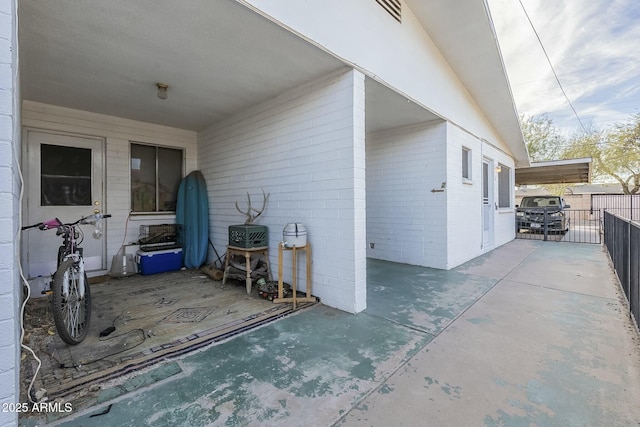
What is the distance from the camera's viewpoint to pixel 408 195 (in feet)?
19.2

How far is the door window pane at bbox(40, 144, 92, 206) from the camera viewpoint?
452 cm

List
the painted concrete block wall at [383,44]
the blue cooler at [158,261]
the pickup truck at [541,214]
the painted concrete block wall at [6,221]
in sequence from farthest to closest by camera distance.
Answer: the pickup truck at [541,214] < the blue cooler at [158,261] < the painted concrete block wall at [383,44] < the painted concrete block wall at [6,221]

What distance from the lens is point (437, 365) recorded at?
7.32ft

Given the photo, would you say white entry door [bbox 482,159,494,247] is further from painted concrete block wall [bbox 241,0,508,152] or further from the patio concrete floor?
the patio concrete floor

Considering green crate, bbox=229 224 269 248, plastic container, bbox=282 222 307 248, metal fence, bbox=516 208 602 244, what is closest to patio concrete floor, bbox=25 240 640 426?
plastic container, bbox=282 222 307 248

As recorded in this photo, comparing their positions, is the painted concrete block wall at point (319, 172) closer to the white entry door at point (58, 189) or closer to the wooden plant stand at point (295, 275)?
the wooden plant stand at point (295, 275)

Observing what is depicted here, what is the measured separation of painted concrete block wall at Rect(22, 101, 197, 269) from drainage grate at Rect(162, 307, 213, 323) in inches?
112

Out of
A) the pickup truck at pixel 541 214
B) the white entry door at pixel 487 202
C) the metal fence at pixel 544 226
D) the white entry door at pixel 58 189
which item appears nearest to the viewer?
the white entry door at pixel 58 189

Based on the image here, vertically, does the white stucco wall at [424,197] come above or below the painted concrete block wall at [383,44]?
below

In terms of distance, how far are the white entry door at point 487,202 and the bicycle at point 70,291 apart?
794cm

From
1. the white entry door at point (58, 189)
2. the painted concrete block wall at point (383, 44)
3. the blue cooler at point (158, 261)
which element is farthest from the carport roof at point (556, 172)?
the white entry door at point (58, 189)

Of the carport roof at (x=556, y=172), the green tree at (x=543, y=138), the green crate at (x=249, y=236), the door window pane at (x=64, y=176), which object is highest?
the green tree at (x=543, y=138)

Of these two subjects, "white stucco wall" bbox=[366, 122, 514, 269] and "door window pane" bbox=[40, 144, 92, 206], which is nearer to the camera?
"door window pane" bbox=[40, 144, 92, 206]

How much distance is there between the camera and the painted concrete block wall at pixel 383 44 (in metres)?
2.74
